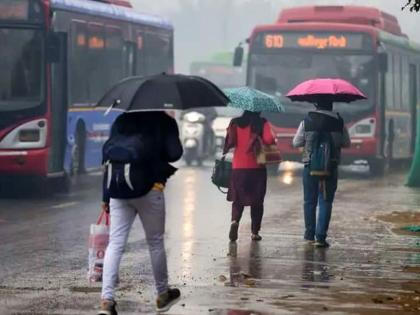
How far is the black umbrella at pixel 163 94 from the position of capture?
9.70 meters

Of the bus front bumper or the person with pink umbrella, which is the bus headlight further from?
the person with pink umbrella

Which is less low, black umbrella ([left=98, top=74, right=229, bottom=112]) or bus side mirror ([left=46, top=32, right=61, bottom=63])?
bus side mirror ([left=46, top=32, right=61, bottom=63])

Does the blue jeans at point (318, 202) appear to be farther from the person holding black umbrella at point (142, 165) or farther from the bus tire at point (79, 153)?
the bus tire at point (79, 153)

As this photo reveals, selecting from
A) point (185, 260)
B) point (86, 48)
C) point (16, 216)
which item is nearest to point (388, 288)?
point (185, 260)

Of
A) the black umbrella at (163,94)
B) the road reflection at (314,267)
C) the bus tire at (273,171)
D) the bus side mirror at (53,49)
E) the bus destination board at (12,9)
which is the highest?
the bus destination board at (12,9)

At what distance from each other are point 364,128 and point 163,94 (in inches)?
808

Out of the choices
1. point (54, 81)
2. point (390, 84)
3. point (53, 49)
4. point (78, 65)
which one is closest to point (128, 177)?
point (53, 49)

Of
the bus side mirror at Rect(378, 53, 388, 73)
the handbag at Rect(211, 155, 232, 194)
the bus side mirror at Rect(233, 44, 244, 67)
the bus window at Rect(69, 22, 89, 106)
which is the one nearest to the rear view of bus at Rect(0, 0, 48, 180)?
the bus window at Rect(69, 22, 89, 106)

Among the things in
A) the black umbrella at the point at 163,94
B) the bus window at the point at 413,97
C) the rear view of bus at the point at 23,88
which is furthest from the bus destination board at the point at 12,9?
the bus window at the point at 413,97

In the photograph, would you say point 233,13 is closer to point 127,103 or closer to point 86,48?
point 86,48

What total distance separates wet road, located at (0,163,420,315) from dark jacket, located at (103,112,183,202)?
1.07m

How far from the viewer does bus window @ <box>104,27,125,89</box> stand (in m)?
26.9

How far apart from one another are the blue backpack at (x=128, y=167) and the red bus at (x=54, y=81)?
1066 cm

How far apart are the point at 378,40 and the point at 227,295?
1987 centimetres
